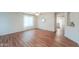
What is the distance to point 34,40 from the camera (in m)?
1.79

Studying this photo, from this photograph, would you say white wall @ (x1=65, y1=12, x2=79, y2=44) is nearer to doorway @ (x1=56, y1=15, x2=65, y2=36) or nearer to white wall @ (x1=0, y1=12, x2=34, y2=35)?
doorway @ (x1=56, y1=15, x2=65, y2=36)

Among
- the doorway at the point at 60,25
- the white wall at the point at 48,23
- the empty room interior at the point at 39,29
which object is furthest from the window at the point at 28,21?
the doorway at the point at 60,25

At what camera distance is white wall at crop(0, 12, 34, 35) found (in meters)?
1.73

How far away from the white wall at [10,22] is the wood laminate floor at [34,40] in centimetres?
9

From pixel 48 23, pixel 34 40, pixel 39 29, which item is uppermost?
pixel 48 23

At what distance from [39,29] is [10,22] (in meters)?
0.55

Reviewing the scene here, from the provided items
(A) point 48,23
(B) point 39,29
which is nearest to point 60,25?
(A) point 48,23

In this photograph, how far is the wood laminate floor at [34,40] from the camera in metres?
1.73

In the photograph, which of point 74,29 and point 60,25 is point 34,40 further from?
point 74,29

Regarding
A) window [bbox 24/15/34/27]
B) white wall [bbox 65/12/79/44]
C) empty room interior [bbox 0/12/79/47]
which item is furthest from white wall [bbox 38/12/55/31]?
white wall [bbox 65/12/79/44]

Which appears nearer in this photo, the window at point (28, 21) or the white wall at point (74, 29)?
the white wall at point (74, 29)

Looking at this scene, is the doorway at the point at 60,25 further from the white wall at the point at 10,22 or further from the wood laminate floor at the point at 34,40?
the white wall at the point at 10,22
